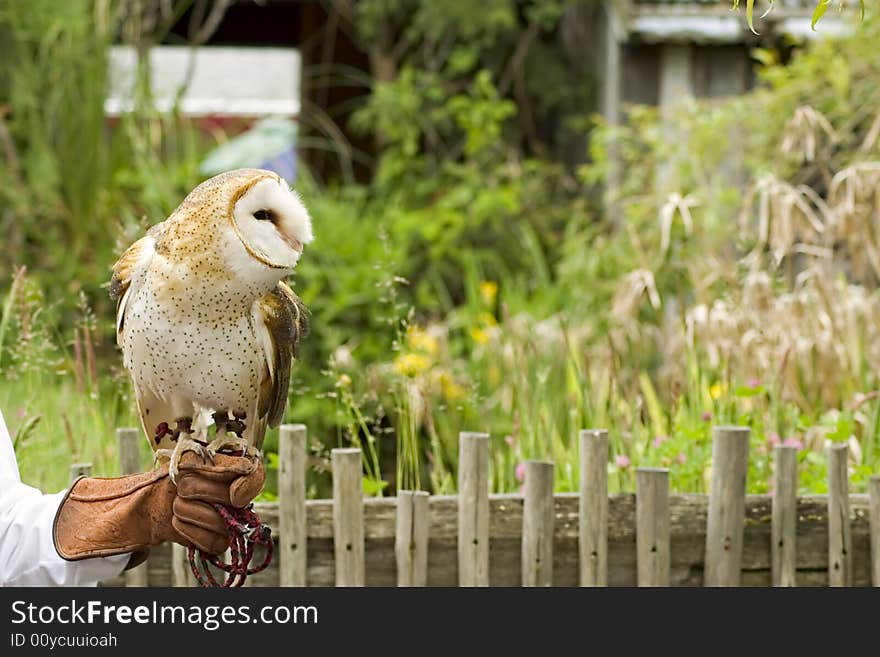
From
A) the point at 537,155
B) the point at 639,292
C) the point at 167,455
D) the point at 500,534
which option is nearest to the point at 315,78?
the point at 537,155

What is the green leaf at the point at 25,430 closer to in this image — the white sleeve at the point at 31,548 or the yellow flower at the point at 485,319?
the white sleeve at the point at 31,548

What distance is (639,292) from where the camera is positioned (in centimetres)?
397

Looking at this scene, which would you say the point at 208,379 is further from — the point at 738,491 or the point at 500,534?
the point at 738,491

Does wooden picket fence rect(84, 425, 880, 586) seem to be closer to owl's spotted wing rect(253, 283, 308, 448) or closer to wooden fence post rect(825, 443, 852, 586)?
wooden fence post rect(825, 443, 852, 586)

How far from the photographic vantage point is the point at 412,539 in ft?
8.66

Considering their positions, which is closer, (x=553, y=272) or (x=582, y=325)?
(x=582, y=325)

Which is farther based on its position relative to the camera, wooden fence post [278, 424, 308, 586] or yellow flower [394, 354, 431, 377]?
yellow flower [394, 354, 431, 377]

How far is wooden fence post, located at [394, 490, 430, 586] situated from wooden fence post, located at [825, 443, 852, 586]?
915mm

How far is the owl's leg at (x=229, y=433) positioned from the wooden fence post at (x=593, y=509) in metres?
1.07

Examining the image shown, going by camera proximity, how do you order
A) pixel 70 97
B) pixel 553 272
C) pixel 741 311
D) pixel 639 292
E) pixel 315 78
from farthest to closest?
pixel 315 78 < pixel 553 272 < pixel 70 97 < pixel 639 292 < pixel 741 311

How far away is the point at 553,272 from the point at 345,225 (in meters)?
1.50

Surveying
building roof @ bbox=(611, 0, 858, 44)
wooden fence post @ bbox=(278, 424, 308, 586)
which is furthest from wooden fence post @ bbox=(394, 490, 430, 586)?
building roof @ bbox=(611, 0, 858, 44)

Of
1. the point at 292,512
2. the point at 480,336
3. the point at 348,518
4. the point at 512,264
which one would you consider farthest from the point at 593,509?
the point at 512,264

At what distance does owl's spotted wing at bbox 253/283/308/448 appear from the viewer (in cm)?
174
